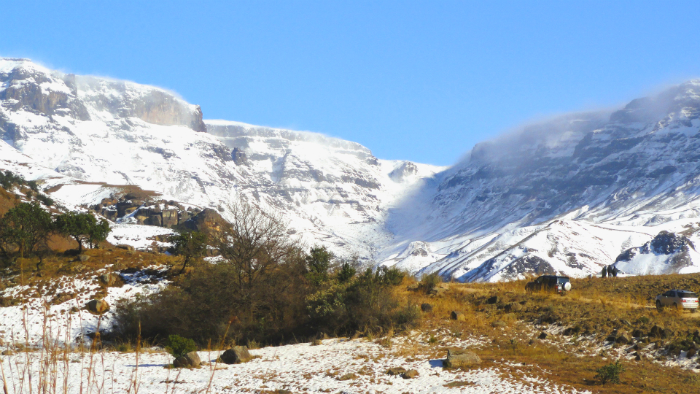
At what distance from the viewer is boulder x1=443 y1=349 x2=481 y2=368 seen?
16562 mm

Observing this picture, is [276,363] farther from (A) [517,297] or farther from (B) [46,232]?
(B) [46,232]

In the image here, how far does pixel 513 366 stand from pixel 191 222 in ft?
618

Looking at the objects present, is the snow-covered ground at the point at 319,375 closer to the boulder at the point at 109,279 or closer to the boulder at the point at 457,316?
the boulder at the point at 457,316

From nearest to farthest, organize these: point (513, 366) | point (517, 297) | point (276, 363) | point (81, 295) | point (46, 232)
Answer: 1. point (513, 366)
2. point (276, 363)
3. point (517, 297)
4. point (81, 295)
5. point (46, 232)

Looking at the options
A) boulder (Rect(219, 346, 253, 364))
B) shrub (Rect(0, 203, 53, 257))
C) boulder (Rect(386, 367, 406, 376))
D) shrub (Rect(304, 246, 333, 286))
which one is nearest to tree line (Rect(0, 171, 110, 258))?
Result: shrub (Rect(0, 203, 53, 257))

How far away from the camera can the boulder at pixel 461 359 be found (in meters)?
16.6

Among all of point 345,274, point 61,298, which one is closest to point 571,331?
point 345,274

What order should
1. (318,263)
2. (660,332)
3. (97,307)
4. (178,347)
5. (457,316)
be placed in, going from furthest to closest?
1. (97,307)
2. (318,263)
3. (457,316)
4. (178,347)
5. (660,332)

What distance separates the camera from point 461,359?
54.7 ft

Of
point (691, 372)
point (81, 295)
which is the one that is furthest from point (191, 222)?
point (691, 372)

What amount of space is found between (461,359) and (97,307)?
25938 millimetres

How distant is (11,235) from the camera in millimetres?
41938

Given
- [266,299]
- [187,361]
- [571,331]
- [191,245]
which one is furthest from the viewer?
[191,245]

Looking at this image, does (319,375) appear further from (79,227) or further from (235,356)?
(79,227)
